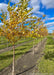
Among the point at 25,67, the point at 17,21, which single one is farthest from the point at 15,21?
the point at 25,67

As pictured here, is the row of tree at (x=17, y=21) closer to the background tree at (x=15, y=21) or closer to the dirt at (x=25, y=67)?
the background tree at (x=15, y=21)

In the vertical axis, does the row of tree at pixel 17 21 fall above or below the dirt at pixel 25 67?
above

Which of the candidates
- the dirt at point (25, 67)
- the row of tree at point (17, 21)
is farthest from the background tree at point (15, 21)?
the dirt at point (25, 67)

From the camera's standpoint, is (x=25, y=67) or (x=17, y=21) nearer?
(x=17, y=21)

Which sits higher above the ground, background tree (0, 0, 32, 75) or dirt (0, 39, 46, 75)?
background tree (0, 0, 32, 75)

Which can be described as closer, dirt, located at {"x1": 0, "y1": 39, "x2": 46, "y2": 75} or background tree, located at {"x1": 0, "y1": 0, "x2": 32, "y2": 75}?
background tree, located at {"x1": 0, "y1": 0, "x2": 32, "y2": 75}

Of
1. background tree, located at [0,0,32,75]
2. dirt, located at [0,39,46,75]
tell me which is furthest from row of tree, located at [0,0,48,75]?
dirt, located at [0,39,46,75]

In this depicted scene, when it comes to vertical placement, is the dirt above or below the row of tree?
below

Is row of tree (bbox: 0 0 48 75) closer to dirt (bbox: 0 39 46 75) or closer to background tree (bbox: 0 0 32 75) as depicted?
background tree (bbox: 0 0 32 75)

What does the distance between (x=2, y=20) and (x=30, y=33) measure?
7.17 ft

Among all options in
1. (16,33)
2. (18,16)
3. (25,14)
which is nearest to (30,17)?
(25,14)

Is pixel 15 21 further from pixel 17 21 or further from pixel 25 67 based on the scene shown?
pixel 25 67

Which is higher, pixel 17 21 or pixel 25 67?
pixel 17 21

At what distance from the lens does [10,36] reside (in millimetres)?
5484
